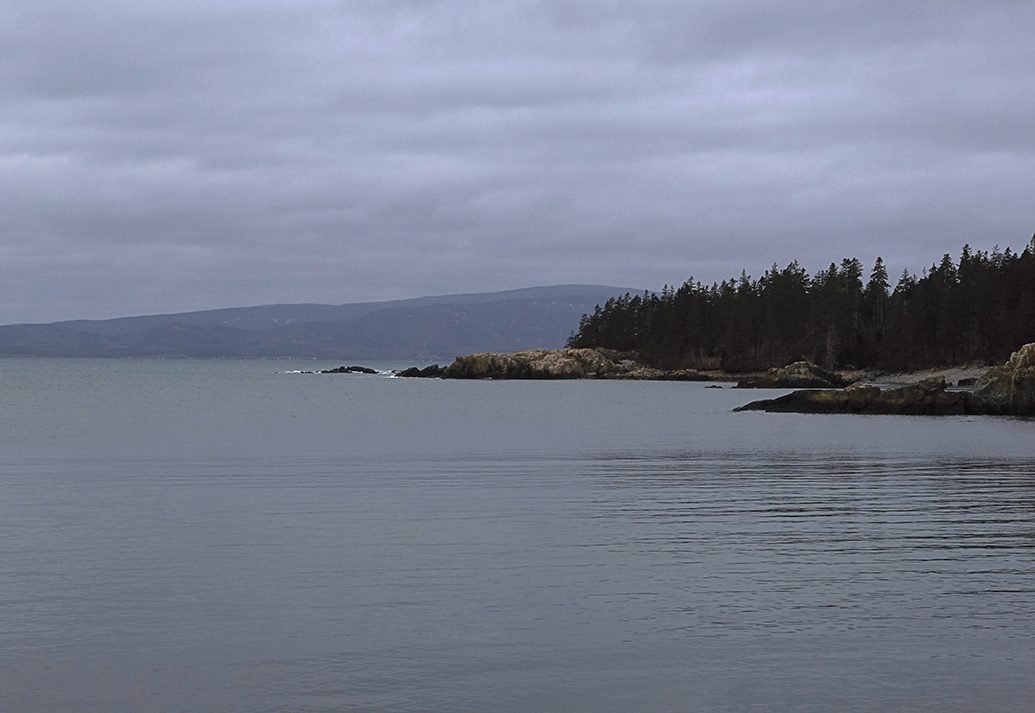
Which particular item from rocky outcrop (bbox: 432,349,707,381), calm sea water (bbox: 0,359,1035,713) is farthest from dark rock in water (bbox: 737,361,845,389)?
calm sea water (bbox: 0,359,1035,713)

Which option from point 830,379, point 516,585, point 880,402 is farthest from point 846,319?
point 516,585

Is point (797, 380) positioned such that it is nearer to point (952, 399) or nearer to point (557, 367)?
point (557, 367)

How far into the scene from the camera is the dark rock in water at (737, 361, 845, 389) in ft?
417

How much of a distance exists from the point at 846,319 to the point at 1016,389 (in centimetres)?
8878

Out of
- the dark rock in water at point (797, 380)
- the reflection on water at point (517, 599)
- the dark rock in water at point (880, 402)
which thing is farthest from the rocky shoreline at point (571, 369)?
the reflection on water at point (517, 599)

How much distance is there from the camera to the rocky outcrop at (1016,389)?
74000 millimetres

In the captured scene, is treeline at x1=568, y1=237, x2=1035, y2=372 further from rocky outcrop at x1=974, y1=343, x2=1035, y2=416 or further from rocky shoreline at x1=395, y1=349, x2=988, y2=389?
A: rocky outcrop at x1=974, y1=343, x2=1035, y2=416

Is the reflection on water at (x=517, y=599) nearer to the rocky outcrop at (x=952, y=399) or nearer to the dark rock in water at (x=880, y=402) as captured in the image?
the dark rock in water at (x=880, y=402)

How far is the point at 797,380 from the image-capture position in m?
129

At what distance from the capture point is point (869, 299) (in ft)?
557

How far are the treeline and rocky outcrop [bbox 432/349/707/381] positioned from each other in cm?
791

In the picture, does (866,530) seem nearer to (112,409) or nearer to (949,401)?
(949,401)

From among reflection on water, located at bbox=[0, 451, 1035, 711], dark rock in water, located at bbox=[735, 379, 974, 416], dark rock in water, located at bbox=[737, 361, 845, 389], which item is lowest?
reflection on water, located at bbox=[0, 451, 1035, 711]

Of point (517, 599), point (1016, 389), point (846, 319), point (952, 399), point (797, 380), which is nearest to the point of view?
point (517, 599)
